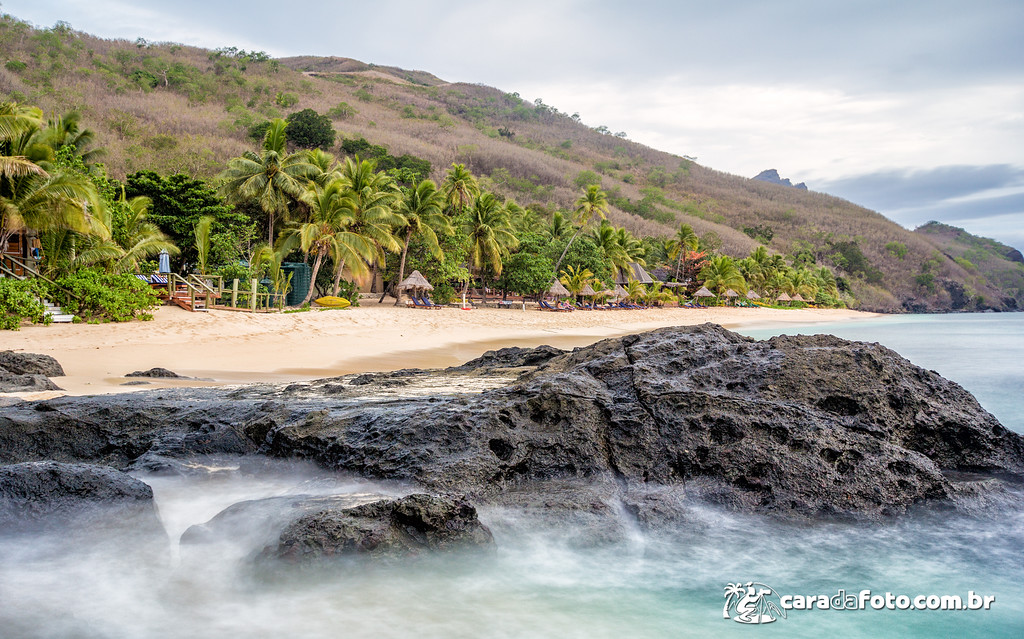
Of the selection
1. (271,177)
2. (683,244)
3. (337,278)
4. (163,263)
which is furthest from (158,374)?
(683,244)

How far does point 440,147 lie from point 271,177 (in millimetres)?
52775

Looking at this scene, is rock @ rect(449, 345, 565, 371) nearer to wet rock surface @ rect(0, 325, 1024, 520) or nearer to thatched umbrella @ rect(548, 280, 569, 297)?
wet rock surface @ rect(0, 325, 1024, 520)

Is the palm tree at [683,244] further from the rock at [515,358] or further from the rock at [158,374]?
the rock at [158,374]

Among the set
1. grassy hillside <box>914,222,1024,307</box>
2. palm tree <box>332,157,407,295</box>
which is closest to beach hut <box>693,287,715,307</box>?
palm tree <box>332,157,407,295</box>

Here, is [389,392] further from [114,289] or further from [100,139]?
[100,139]

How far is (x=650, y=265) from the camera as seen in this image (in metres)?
49.9

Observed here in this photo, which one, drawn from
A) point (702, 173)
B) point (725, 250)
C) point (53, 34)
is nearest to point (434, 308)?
point (725, 250)

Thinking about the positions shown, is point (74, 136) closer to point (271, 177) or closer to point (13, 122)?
point (271, 177)

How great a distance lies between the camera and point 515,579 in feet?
10.5

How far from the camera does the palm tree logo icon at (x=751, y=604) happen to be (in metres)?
3.04

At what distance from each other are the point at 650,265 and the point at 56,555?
49.0 meters

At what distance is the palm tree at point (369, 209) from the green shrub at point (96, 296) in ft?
30.8

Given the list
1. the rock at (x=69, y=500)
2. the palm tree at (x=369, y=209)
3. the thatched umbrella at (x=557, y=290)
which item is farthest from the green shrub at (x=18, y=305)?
the thatched umbrella at (x=557, y=290)

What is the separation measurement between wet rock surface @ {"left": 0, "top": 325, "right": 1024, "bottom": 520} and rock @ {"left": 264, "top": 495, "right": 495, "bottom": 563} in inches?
17.5
